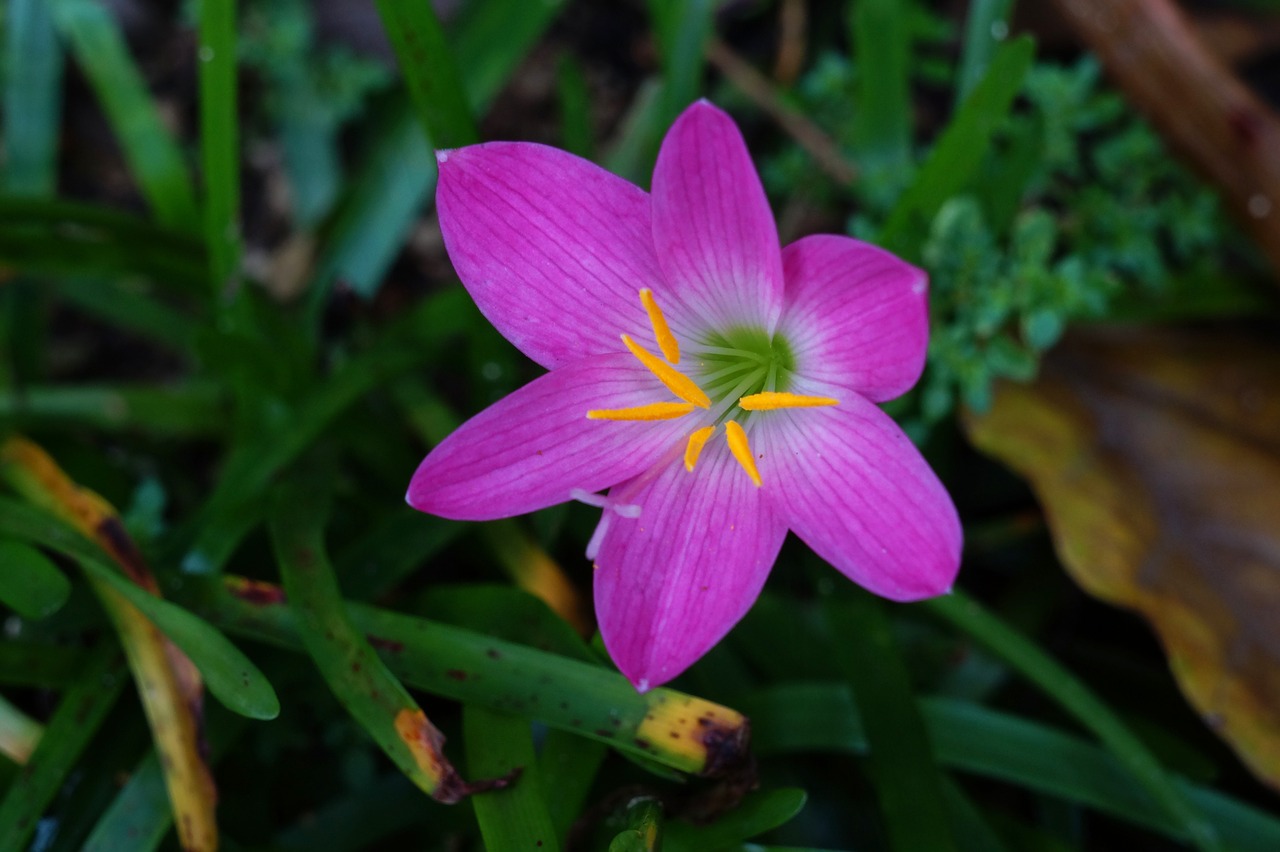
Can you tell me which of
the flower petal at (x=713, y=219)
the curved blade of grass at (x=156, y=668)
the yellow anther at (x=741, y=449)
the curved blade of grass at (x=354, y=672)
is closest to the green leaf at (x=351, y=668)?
the curved blade of grass at (x=354, y=672)

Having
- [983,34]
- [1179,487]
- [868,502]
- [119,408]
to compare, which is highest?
[983,34]

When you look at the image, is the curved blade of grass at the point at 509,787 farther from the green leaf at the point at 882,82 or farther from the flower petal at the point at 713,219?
the green leaf at the point at 882,82

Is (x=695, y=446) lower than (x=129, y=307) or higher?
higher

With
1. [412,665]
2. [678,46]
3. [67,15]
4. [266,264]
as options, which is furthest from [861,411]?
[67,15]

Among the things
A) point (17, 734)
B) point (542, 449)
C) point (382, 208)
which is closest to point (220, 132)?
point (382, 208)

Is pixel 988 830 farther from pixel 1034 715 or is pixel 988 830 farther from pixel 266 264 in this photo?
pixel 266 264

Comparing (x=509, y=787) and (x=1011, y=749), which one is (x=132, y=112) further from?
(x=1011, y=749)

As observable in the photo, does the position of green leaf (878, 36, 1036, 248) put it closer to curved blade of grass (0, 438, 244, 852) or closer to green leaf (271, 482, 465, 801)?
green leaf (271, 482, 465, 801)
